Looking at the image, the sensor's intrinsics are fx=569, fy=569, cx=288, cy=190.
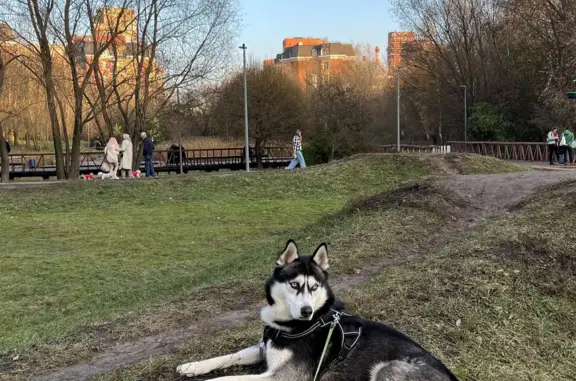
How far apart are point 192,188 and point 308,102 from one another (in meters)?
29.0

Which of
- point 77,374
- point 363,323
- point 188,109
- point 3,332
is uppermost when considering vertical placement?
point 188,109

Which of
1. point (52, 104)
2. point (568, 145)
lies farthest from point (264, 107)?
point (568, 145)

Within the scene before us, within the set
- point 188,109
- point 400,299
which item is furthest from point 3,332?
point 188,109

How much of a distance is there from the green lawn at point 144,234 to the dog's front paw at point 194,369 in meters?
2.42

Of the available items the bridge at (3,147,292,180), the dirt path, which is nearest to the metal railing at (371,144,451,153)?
the bridge at (3,147,292,180)

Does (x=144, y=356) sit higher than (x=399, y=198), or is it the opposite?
(x=399, y=198)

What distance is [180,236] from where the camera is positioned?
44.5 ft

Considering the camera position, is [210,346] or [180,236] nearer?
[210,346]

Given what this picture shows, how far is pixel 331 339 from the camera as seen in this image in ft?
12.2

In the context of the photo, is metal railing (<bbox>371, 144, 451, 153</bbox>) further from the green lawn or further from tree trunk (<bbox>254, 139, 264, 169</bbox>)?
the green lawn

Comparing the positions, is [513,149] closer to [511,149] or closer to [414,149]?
[511,149]

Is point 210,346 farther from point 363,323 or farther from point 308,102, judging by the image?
point 308,102

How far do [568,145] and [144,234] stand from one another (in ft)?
72.5

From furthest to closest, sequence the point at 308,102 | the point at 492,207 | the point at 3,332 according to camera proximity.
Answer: the point at 308,102 → the point at 492,207 → the point at 3,332
